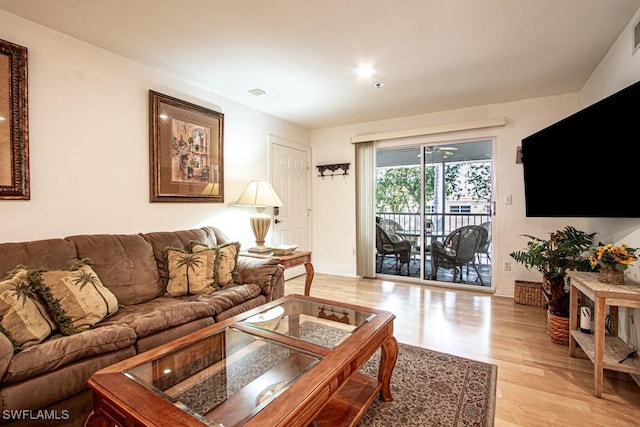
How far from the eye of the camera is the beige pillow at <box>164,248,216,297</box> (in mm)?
2341

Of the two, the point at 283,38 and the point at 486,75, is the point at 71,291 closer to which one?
the point at 283,38

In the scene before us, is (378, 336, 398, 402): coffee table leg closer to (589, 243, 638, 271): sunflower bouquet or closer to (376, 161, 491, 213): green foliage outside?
(589, 243, 638, 271): sunflower bouquet

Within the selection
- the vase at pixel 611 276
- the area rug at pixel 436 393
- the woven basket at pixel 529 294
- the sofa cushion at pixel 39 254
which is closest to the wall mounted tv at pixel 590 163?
the vase at pixel 611 276

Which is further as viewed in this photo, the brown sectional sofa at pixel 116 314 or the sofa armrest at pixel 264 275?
the sofa armrest at pixel 264 275

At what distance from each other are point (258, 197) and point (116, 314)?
1.66 m

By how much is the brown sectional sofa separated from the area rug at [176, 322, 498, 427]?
578mm

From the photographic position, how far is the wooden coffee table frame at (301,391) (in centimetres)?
98

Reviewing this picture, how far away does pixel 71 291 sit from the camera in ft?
5.51

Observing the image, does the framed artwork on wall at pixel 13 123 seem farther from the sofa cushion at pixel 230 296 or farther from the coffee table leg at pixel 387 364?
the coffee table leg at pixel 387 364

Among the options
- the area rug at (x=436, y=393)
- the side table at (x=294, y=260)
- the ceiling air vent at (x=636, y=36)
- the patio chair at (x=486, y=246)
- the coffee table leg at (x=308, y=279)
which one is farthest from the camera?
the patio chair at (x=486, y=246)

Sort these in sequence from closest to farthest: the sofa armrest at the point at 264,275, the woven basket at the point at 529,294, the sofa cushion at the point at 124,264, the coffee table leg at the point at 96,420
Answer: the coffee table leg at the point at 96,420, the sofa cushion at the point at 124,264, the sofa armrest at the point at 264,275, the woven basket at the point at 529,294

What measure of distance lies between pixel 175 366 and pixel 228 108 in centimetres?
285

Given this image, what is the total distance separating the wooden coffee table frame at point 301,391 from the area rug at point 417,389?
0.31 feet

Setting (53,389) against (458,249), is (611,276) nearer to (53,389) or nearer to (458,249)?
(458,249)
